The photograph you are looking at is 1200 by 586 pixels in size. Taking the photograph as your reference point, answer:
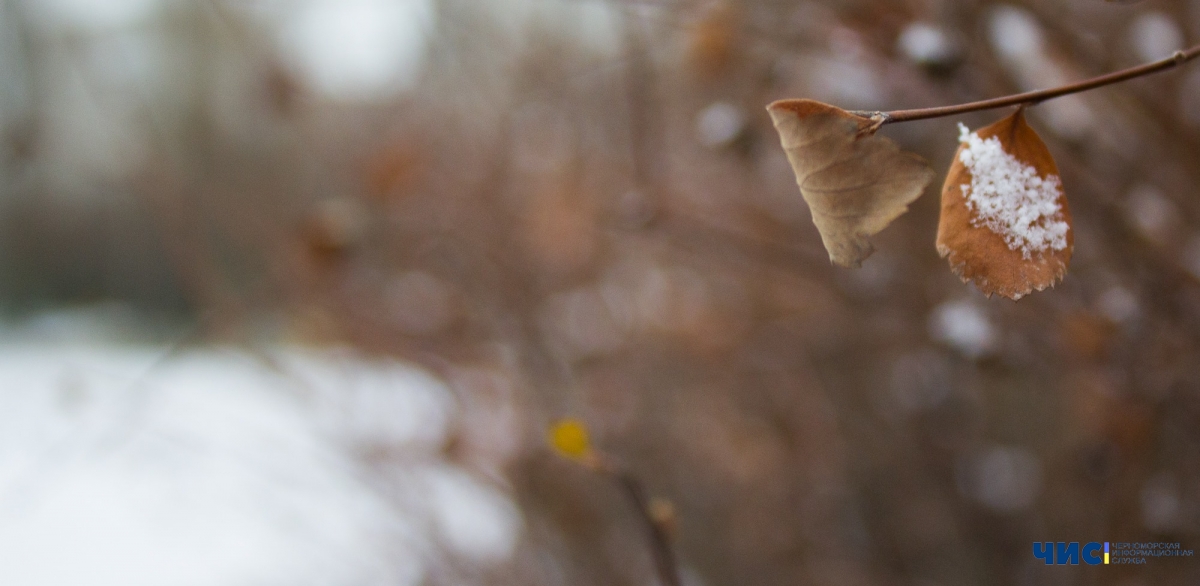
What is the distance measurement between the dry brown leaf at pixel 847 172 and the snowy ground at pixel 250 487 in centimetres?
82

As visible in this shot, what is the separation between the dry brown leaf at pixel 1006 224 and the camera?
293 mm

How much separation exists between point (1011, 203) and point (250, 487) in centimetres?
157

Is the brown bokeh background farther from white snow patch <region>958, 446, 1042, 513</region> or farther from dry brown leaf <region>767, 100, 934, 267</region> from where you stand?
dry brown leaf <region>767, 100, 934, 267</region>

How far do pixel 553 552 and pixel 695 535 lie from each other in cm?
49

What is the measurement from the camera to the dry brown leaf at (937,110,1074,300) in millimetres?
293

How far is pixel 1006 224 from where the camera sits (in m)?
0.30

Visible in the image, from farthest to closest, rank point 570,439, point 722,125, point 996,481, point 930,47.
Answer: point 996,481, point 722,125, point 930,47, point 570,439

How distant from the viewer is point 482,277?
1402mm

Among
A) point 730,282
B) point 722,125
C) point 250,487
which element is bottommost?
point 250,487

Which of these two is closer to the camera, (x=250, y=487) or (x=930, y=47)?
(x=930, y=47)

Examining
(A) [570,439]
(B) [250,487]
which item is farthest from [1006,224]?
(B) [250,487]

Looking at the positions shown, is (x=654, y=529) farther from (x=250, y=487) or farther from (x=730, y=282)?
(x=250, y=487)

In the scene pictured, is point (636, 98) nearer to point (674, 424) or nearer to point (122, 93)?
point (674, 424)

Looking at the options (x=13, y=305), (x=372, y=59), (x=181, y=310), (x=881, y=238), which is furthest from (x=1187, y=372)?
(x=13, y=305)
